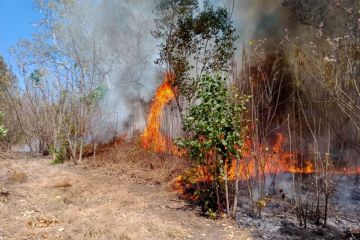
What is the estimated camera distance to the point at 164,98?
2008cm

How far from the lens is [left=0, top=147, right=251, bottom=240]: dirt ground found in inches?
269

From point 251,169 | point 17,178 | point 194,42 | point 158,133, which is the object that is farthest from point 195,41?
point 17,178

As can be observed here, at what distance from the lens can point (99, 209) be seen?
8438 mm

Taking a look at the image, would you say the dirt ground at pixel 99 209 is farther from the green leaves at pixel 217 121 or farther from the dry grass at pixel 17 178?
the green leaves at pixel 217 121

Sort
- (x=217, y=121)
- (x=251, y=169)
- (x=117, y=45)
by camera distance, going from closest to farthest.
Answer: (x=217, y=121) → (x=251, y=169) → (x=117, y=45)

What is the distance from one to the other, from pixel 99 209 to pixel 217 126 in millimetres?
3412

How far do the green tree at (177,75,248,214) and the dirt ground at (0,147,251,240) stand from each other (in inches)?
42.4

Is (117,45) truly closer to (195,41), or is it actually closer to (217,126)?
(195,41)

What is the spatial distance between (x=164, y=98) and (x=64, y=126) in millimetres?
5614

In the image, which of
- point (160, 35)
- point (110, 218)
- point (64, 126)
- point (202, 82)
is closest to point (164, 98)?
point (160, 35)

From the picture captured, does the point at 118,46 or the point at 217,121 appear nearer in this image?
the point at 217,121

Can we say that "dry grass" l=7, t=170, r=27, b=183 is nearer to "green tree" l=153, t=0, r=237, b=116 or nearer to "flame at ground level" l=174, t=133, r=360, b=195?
"flame at ground level" l=174, t=133, r=360, b=195

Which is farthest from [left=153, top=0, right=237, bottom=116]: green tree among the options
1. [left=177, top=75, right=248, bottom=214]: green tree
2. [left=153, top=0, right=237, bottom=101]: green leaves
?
[left=177, top=75, right=248, bottom=214]: green tree

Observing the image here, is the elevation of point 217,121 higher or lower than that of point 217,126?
higher
